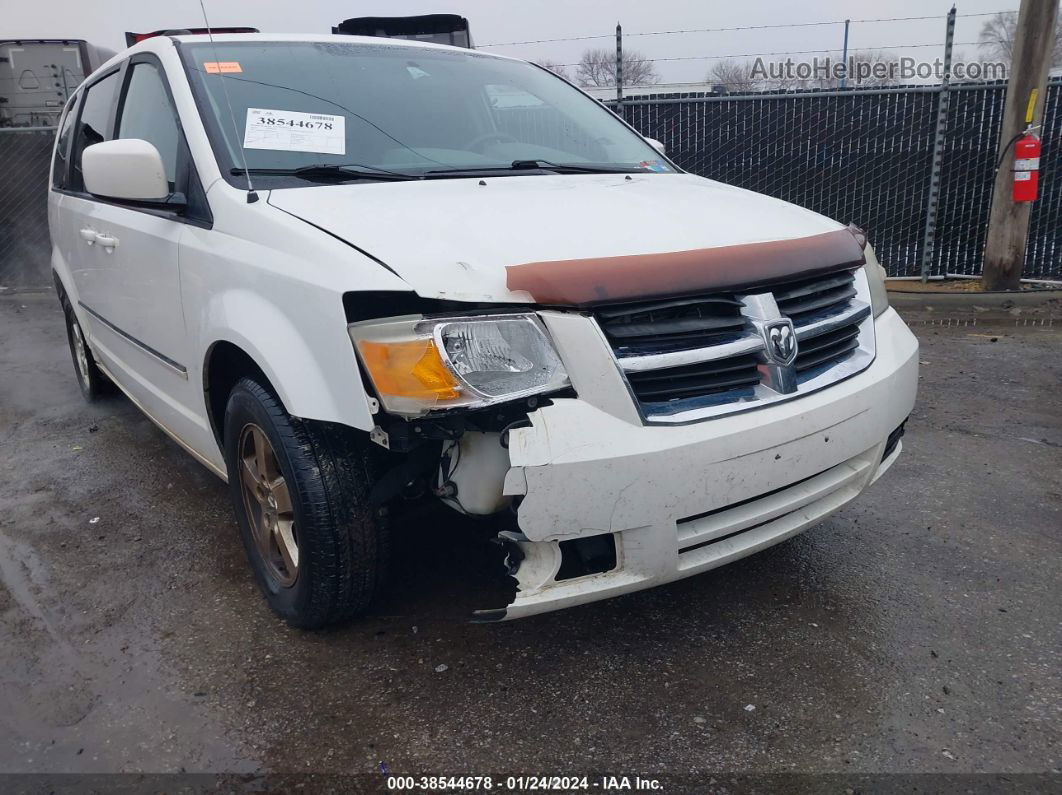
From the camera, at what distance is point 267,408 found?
2.29 metres

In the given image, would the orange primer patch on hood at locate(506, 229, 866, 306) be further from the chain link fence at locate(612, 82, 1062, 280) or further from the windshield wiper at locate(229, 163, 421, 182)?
the chain link fence at locate(612, 82, 1062, 280)

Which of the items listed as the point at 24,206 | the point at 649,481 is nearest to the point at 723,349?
the point at 649,481

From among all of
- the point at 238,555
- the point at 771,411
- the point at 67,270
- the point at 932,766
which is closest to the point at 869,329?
the point at 771,411

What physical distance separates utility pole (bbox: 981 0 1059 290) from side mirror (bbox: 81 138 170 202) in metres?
7.21

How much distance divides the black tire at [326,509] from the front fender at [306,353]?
0.12 m

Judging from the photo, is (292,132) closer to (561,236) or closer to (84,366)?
(561,236)

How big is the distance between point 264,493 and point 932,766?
1.93 meters

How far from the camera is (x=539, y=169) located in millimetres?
2957

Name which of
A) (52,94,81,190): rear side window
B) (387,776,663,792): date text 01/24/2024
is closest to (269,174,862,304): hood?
(387,776,663,792): date text 01/24/2024

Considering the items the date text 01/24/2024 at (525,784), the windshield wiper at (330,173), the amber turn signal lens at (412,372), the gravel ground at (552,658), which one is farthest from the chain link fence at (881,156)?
the date text 01/24/2024 at (525,784)

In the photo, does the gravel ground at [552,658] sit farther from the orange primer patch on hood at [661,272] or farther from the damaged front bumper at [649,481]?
the orange primer patch on hood at [661,272]

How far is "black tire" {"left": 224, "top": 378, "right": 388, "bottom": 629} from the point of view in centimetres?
219

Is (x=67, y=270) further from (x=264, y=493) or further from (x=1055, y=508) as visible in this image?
(x=1055, y=508)

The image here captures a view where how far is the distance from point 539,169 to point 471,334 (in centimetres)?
122
